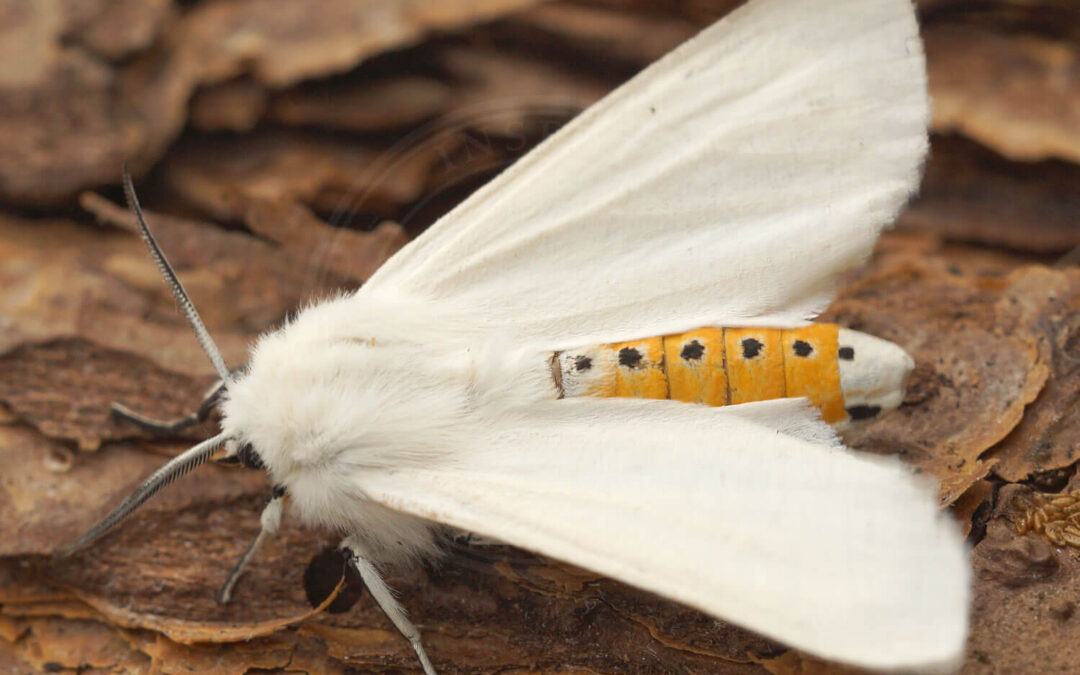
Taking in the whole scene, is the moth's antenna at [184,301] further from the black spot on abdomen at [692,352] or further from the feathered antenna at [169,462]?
the black spot on abdomen at [692,352]

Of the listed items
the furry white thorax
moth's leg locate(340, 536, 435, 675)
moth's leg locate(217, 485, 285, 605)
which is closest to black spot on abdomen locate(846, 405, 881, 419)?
the furry white thorax

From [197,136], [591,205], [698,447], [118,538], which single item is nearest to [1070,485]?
[698,447]

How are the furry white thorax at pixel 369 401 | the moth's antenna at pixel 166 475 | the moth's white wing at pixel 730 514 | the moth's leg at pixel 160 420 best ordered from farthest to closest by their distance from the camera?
the moth's leg at pixel 160 420
the moth's antenna at pixel 166 475
the furry white thorax at pixel 369 401
the moth's white wing at pixel 730 514

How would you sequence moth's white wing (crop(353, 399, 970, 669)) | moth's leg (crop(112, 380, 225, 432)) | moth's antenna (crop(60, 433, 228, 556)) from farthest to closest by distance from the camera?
moth's leg (crop(112, 380, 225, 432))
moth's antenna (crop(60, 433, 228, 556))
moth's white wing (crop(353, 399, 970, 669))

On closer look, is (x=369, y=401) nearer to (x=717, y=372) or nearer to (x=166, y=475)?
(x=166, y=475)

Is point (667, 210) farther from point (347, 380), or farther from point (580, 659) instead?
point (580, 659)

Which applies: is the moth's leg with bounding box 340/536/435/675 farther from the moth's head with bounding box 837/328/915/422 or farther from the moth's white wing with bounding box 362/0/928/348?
the moth's head with bounding box 837/328/915/422

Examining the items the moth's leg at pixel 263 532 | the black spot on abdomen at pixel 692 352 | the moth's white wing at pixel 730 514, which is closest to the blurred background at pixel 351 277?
the moth's leg at pixel 263 532
